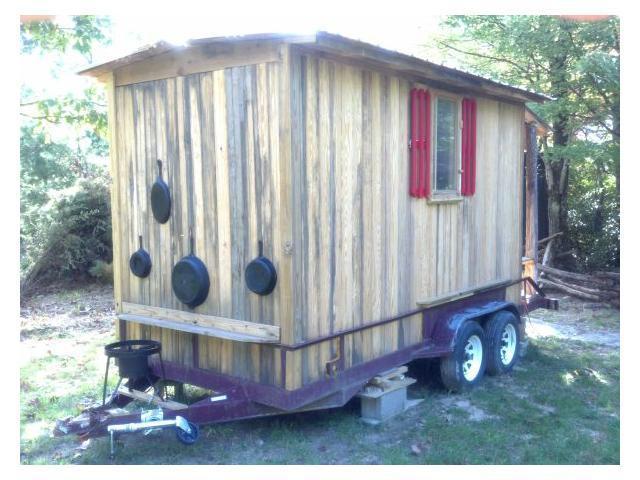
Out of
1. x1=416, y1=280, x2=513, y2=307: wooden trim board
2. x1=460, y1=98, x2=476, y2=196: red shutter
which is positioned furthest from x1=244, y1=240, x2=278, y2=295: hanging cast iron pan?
x1=460, y1=98, x2=476, y2=196: red shutter

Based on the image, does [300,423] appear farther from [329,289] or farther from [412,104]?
[412,104]

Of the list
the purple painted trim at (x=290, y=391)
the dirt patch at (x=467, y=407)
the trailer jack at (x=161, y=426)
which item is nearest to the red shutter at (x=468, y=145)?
the purple painted trim at (x=290, y=391)

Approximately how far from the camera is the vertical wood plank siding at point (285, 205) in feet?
15.8

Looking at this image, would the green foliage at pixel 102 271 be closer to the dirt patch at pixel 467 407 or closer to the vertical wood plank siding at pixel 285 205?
the vertical wood plank siding at pixel 285 205

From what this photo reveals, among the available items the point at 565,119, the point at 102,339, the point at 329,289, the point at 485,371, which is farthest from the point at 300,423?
the point at 565,119

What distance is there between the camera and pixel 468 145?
267 inches

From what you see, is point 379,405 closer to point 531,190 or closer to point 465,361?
point 465,361

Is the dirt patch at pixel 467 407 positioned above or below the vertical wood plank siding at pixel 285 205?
below

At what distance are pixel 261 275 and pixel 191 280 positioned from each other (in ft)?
2.59

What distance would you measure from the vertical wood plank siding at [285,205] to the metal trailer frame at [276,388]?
80mm

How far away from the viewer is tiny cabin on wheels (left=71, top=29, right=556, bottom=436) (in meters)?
4.82

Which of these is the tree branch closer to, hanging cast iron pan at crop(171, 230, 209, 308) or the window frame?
the window frame

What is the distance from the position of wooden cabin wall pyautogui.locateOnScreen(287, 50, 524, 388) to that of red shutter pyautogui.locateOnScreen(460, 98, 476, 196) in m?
0.20
